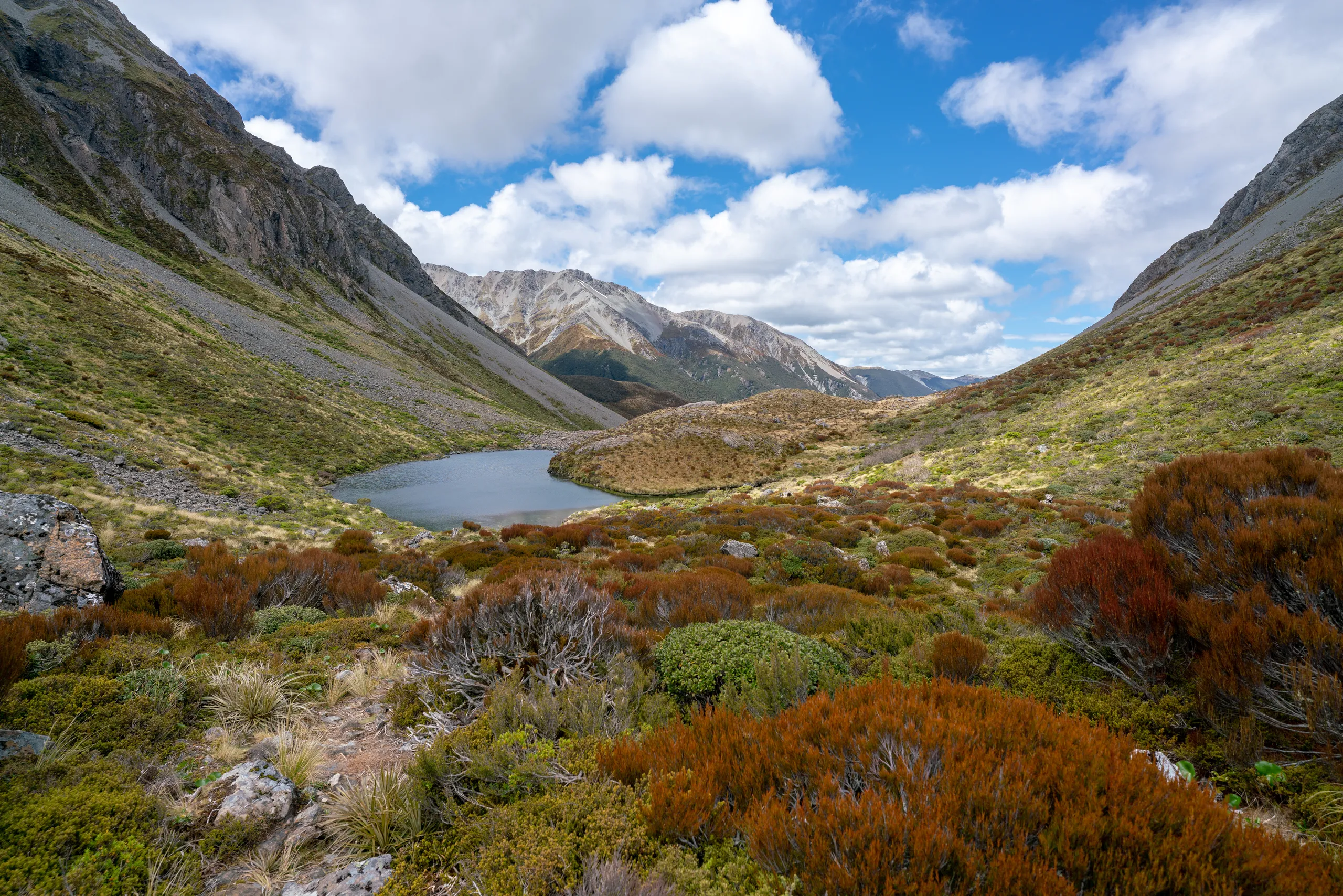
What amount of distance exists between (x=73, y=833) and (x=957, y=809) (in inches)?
201

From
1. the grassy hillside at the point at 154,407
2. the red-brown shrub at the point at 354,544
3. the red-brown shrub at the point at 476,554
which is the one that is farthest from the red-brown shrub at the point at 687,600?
the grassy hillside at the point at 154,407

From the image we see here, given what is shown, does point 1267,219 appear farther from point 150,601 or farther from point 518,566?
point 150,601

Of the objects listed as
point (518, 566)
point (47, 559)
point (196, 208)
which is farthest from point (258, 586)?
point (196, 208)

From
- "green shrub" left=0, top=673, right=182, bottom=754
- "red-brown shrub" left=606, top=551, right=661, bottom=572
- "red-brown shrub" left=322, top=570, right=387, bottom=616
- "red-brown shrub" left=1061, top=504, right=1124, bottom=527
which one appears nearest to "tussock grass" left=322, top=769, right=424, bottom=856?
"green shrub" left=0, top=673, right=182, bottom=754

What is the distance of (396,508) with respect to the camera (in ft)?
105

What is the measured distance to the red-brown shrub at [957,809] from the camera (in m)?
2.18

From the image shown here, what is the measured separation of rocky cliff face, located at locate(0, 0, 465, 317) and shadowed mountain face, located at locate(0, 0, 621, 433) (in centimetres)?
26

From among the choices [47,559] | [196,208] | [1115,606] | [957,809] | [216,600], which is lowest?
[216,600]

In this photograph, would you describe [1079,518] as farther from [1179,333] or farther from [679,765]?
[1179,333]

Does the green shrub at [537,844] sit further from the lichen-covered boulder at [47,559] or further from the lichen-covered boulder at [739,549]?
the lichen-covered boulder at [739,549]

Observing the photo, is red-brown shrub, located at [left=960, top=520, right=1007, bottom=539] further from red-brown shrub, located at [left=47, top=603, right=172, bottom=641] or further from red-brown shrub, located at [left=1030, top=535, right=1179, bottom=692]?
red-brown shrub, located at [left=47, top=603, right=172, bottom=641]

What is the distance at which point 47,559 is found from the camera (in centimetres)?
720

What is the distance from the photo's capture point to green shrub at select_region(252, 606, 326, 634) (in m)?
7.19

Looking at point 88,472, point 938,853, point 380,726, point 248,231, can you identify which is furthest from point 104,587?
point 248,231
